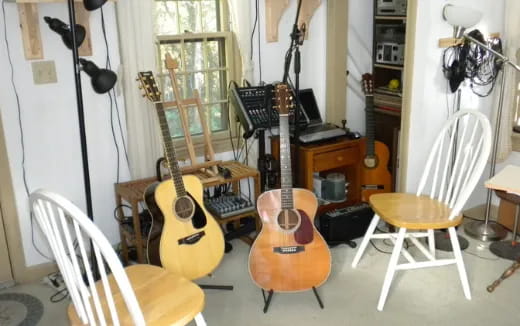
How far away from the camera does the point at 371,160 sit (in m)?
3.54

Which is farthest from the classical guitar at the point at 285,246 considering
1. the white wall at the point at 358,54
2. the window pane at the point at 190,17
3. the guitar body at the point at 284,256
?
the white wall at the point at 358,54

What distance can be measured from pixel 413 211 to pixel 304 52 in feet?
4.80

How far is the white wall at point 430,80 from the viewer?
296 centimetres

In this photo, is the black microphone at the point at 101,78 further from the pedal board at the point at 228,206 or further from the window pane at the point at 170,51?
the pedal board at the point at 228,206

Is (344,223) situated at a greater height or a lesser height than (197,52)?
lesser

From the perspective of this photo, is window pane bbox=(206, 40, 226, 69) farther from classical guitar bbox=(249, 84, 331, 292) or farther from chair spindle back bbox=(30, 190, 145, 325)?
chair spindle back bbox=(30, 190, 145, 325)

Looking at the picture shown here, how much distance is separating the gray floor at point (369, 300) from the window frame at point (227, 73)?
2.41 feet

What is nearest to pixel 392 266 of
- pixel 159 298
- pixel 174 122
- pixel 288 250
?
pixel 288 250

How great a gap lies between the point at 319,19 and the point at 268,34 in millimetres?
428

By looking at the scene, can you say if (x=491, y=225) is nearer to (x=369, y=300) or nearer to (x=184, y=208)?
(x=369, y=300)

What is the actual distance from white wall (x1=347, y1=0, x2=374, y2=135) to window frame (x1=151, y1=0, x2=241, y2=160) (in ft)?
3.00

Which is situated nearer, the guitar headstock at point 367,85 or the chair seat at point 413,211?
the chair seat at point 413,211

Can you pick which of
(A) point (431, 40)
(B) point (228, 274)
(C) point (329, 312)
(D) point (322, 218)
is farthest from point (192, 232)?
(A) point (431, 40)

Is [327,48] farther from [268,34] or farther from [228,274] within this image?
[228,274]
